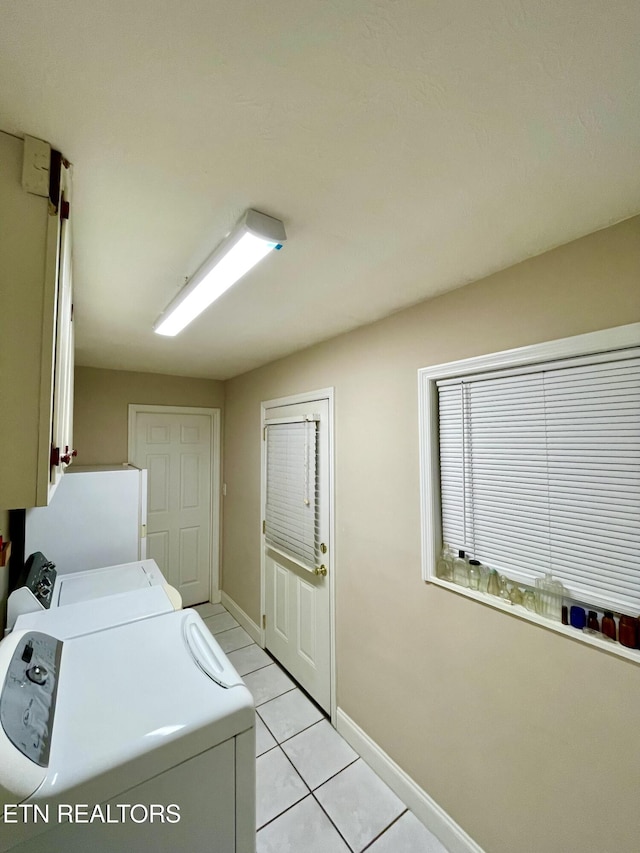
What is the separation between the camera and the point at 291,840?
157 centimetres

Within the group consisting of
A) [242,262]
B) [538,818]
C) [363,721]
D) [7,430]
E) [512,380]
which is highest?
[242,262]

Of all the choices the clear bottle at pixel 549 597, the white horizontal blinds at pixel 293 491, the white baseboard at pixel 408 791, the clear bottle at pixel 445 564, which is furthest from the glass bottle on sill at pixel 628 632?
the white horizontal blinds at pixel 293 491

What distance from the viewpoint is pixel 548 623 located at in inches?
48.8

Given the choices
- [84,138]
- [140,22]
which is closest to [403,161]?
[140,22]

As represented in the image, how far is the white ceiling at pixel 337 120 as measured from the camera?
57 cm

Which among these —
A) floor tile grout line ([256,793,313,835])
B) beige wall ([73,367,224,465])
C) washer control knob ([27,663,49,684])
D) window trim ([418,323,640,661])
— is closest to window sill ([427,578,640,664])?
window trim ([418,323,640,661])

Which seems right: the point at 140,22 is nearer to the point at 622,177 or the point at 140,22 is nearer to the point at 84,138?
the point at 84,138

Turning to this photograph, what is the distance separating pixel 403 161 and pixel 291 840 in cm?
267

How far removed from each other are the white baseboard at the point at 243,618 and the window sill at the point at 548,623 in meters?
2.22

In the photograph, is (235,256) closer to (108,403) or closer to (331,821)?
(331,821)

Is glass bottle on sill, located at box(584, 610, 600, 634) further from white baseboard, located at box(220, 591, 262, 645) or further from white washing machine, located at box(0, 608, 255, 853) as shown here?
white baseboard, located at box(220, 591, 262, 645)

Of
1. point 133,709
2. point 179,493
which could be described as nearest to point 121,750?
point 133,709

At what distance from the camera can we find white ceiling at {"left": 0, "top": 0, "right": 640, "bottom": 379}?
22.6 inches

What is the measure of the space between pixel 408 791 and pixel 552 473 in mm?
1715
